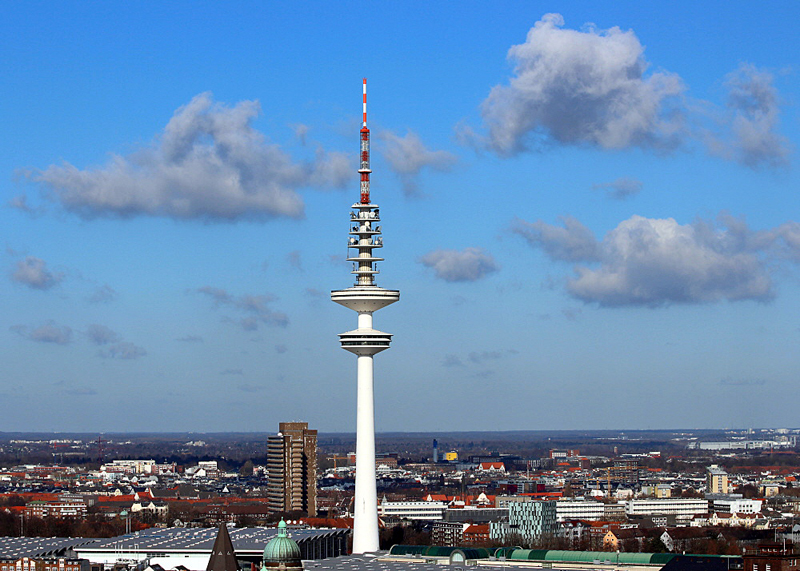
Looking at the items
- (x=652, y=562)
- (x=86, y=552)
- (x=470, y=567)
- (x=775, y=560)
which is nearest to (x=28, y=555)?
(x=86, y=552)

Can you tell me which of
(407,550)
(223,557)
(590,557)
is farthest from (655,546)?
(223,557)

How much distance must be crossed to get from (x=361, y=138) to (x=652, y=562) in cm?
4540

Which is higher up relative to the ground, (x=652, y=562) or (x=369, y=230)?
(x=369, y=230)

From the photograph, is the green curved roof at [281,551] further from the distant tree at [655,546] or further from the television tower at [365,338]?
the distant tree at [655,546]

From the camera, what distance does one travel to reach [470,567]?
139000 mm

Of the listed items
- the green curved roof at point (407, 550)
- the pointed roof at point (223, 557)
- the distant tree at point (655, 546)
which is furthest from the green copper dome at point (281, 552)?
the distant tree at point (655, 546)

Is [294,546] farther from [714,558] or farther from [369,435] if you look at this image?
[369,435]

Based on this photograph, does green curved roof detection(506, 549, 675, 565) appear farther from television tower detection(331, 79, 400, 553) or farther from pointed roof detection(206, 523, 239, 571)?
pointed roof detection(206, 523, 239, 571)

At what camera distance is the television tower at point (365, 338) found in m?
156

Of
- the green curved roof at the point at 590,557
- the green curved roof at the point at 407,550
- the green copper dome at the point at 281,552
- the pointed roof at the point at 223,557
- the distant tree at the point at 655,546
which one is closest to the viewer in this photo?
the green copper dome at the point at 281,552

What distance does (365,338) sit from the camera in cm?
15725

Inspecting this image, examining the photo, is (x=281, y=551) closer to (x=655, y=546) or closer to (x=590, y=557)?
(x=590, y=557)

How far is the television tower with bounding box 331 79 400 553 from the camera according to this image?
513 ft

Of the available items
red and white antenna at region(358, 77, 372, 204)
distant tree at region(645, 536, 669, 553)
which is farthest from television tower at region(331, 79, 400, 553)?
distant tree at region(645, 536, 669, 553)
